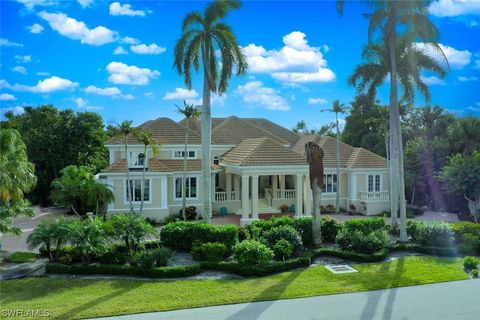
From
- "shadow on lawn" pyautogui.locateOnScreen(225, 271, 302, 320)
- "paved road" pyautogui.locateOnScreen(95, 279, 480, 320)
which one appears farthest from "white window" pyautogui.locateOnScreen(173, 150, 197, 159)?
"paved road" pyautogui.locateOnScreen(95, 279, 480, 320)

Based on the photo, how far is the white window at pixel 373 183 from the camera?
3388 cm

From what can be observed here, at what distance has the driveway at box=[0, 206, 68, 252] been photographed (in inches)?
816

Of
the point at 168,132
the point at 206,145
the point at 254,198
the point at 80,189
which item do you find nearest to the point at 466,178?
the point at 254,198

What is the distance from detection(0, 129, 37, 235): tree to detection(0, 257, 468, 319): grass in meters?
3.37

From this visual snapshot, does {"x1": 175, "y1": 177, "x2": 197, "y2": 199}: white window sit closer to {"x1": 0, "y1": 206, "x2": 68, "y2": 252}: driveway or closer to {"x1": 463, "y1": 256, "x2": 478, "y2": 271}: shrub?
{"x1": 0, "y1": 206, "x2": 68, "y2": 252}: driveway

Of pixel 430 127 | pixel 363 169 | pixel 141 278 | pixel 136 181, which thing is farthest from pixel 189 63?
pixel 430 127

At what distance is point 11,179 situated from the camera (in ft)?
56.2

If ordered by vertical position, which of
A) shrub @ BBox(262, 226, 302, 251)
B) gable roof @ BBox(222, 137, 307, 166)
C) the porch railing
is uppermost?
gable roof @ BBox(222, 137, 307, 166)

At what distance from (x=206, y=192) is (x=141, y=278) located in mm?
7125

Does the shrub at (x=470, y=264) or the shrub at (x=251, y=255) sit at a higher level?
the shrub at (x=251, y=255)

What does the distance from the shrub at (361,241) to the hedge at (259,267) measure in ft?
9.81

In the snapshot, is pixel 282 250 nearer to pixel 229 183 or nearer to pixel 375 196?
pixel 229 183

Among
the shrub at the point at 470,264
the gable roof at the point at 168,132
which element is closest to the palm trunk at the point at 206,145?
the gable roof at the point at 168,132

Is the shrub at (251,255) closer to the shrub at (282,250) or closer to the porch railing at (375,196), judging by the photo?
the shrub at (282,250)
